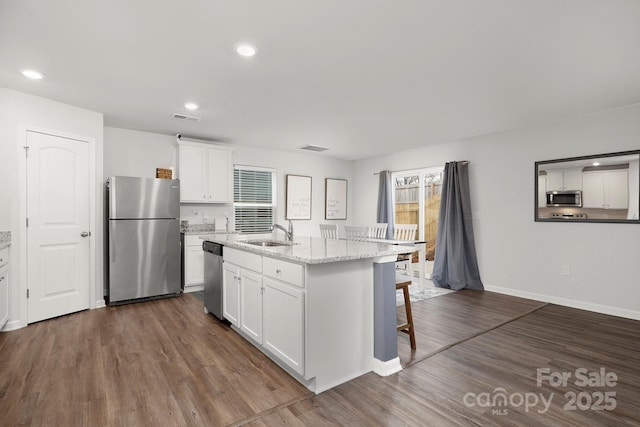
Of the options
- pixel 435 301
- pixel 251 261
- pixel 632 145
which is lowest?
pixel 435 301

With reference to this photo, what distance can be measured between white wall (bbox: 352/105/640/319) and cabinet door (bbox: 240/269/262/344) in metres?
3.85

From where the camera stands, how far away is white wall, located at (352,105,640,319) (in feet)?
12.3

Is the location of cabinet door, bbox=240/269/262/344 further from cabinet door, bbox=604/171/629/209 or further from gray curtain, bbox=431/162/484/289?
cabinet door, bbox=604/171/629/209

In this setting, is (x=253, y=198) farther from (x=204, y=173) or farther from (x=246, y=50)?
(x=246, y=50)

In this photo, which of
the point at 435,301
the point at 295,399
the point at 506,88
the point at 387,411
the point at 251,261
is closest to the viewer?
the point at 387,411

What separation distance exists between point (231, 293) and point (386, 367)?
5.38ft

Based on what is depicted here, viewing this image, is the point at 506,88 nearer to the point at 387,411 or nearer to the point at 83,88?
the point at 387,411

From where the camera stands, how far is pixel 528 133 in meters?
4.52

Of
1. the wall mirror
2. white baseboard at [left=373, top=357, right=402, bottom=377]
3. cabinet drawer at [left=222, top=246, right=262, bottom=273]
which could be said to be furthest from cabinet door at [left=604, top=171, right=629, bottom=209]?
cabinet drawer at [left=222, top=246, right=262, bottom=273]

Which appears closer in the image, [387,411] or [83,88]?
[387,411]

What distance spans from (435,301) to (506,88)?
107 inches

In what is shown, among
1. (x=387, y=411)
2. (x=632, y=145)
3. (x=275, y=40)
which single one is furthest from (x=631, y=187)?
(x=275, y=40)

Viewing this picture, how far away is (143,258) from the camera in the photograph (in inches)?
169

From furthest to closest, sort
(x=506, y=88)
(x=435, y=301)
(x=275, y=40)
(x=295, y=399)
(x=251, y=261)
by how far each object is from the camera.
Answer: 1. (x=435, y=301)
2. (x=506, y=88)
3. (x=251, y=261)
4. (x=275, y=40)
5. (x=295, y=399)
